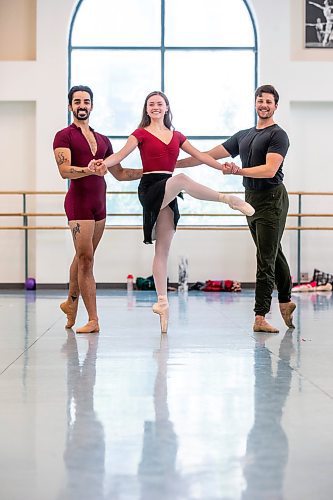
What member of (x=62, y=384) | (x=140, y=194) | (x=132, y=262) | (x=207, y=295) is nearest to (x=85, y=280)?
(x=140, y=194)

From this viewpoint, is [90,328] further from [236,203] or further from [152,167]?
[236,203]

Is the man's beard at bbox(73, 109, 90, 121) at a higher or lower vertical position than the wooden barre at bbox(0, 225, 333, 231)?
higher

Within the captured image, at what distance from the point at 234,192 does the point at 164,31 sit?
230 cm

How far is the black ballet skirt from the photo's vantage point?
498 centimetres

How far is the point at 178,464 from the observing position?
7.06 ft

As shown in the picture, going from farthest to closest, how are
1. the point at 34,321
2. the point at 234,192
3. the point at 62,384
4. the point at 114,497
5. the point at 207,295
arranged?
the point at 234,192 < the point at 207,295 < the point at 34,321 < the point at 62,384 < the point at 114,497

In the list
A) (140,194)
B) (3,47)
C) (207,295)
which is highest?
(3,47)

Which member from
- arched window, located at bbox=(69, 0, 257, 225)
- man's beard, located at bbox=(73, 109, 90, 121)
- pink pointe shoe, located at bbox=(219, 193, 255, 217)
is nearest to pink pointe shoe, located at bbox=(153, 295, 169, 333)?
pink pointe shoe, located at bbox=(219, 193, 255, 217)

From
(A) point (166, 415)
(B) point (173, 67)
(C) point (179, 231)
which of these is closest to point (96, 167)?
(A) point (166, 415)

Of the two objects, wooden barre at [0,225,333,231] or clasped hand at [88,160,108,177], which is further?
wooden barre at [0,225,333,231]

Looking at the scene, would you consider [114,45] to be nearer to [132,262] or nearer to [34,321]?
[132,262]

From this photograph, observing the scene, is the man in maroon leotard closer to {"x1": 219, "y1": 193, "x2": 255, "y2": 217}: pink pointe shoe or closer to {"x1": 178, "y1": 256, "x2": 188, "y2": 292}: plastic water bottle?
{"x1": 219, "y1": 193, "x2": 255, "y2": 217}: pink pointe shoe

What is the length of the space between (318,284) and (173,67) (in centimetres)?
341

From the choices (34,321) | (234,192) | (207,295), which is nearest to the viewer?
(34,321)
